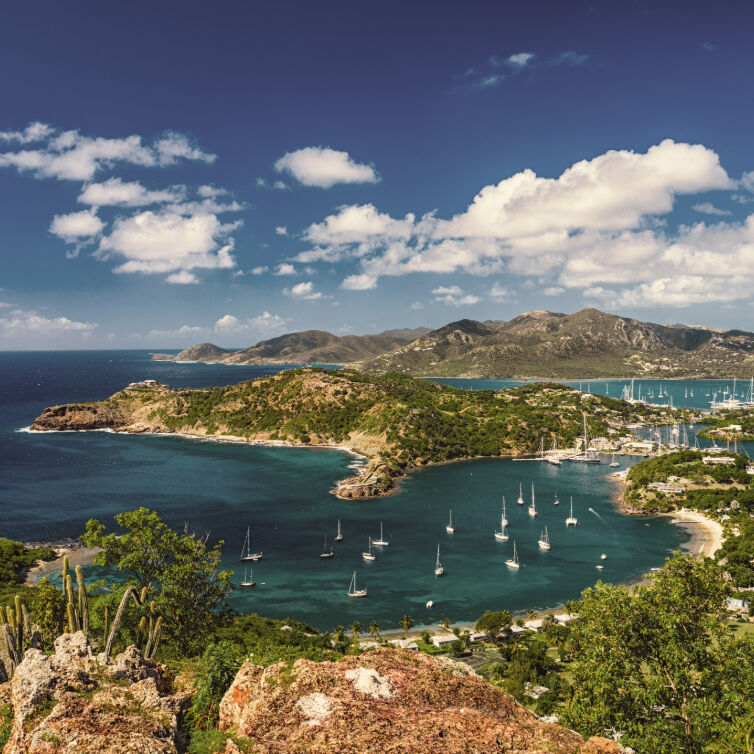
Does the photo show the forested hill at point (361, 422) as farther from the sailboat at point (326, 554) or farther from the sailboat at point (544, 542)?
the sailboat at point (326, 554)

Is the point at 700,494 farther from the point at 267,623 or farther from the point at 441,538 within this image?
the point at 267,623

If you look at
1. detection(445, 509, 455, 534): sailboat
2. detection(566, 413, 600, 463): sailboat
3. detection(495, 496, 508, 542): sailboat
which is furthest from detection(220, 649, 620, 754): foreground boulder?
detection(566, 413, 600, 463): sailboat

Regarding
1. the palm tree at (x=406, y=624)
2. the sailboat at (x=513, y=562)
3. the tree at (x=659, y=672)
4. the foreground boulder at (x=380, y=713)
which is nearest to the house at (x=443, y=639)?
the palm tree at (x=406, y=624)

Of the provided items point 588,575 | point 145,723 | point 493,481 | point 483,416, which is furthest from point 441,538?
point 483,416

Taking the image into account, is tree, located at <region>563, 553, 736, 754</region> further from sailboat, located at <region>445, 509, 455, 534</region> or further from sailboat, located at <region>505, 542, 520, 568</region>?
sailboat, located at <region>445, 509, 455, 534</region>

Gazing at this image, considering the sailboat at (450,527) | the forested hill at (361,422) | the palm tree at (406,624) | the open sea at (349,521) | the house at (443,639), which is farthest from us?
the forested hill at (361,422)

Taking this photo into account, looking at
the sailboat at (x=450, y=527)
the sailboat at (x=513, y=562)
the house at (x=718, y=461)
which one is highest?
the house at (x=718, y=461)

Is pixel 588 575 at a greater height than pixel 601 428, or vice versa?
pixel 601 428
